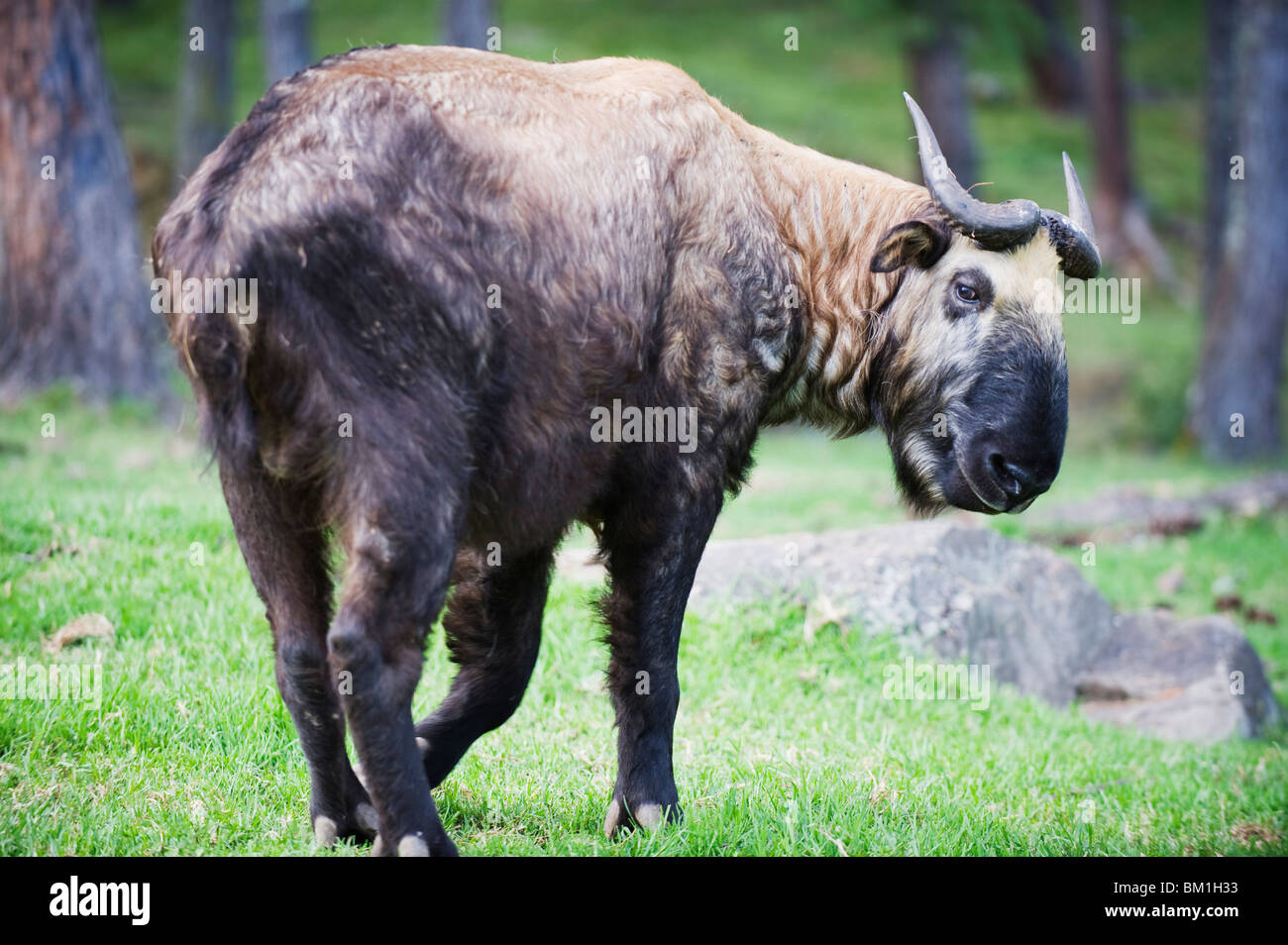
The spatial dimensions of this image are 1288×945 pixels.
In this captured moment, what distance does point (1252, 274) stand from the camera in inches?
630

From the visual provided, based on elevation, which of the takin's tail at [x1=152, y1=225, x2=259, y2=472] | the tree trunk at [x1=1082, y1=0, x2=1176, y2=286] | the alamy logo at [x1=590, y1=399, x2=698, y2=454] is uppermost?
the tree trunk at [x1=1082, y1=0, x2=1176, y2=286]

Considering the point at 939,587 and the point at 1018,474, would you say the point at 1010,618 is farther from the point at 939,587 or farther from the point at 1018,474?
the point at 1018,474

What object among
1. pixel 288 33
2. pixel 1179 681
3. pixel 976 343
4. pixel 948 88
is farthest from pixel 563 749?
pixel 948 88

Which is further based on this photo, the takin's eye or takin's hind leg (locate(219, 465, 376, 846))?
the takin's eye

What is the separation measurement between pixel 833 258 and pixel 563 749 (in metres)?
2.23

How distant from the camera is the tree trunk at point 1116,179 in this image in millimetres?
23688

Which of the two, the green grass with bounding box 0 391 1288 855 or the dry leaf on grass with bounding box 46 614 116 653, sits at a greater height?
the dry leaf on grass with bounding box 46 614 116 653

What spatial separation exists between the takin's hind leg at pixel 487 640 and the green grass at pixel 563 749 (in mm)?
268

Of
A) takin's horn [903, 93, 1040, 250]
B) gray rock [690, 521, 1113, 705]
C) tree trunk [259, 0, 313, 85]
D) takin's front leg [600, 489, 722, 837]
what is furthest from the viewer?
tree trunk [259, 0, 313, 85]

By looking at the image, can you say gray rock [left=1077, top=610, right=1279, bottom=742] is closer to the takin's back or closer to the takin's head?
the takin's head

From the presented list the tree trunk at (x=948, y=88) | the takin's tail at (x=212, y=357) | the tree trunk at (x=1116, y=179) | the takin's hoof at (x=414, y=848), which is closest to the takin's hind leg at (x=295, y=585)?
the takin's tail at (x=212, y=357)

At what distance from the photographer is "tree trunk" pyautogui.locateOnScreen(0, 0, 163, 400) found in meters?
10.7

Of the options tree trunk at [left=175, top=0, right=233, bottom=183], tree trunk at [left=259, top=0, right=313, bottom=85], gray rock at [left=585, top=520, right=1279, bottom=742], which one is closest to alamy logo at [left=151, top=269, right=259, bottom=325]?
gray rock at [left=585, top=520, right=1279, bottom=742]
